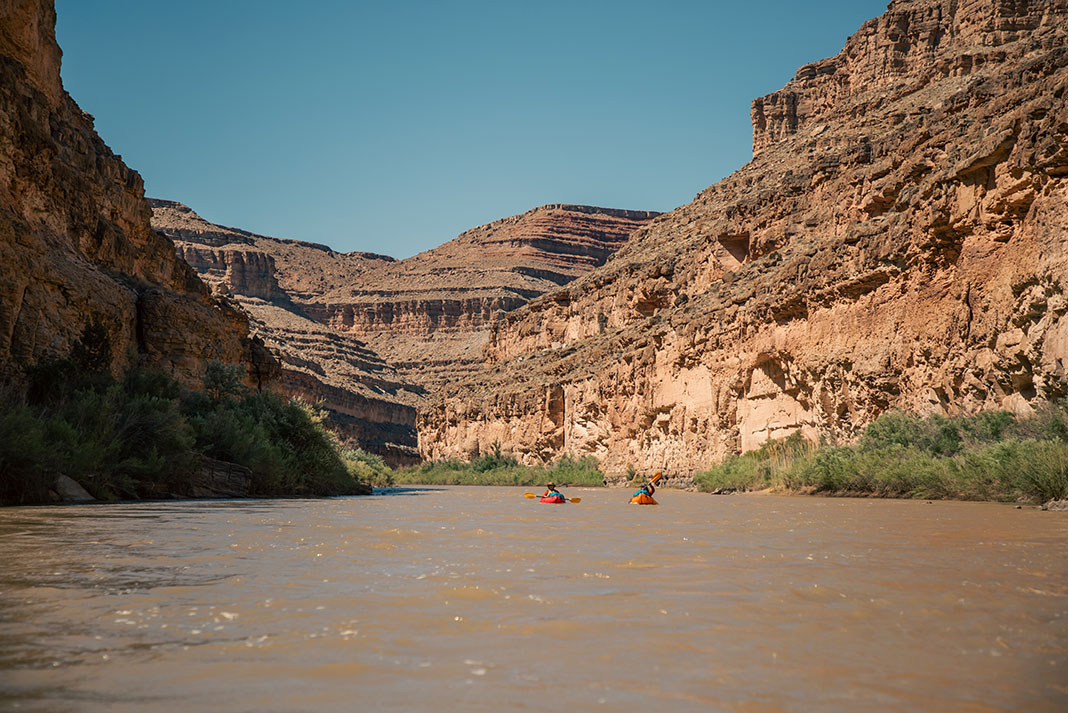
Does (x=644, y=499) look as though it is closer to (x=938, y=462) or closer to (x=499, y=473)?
(x=938, y=462)

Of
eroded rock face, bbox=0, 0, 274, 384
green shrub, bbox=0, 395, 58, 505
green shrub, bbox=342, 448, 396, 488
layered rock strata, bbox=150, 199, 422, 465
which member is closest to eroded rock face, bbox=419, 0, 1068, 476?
green shrub, bbox=342, 448, 396, 488

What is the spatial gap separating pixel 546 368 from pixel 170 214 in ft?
355

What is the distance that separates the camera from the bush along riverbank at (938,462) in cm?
1555

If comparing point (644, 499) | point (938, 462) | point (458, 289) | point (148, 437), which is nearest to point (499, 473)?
point (644, 499)

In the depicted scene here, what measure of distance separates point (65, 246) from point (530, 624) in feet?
64.5

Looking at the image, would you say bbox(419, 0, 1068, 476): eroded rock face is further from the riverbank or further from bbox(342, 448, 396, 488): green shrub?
bbox(342, 448, 396, 488): green shrub

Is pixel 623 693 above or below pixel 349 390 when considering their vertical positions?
below

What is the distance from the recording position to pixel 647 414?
42.4 meters

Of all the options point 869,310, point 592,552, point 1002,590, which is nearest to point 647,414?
point 869,310

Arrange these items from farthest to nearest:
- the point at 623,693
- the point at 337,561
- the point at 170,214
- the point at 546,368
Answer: the point at 170,214 → the point at 546,368 → the point at 337,561 → the point at 623,693

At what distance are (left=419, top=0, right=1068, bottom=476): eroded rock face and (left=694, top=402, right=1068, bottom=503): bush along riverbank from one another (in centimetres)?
110

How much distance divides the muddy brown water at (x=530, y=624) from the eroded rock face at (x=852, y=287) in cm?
1371

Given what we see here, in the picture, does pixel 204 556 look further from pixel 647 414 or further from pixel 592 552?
pixel 647 414

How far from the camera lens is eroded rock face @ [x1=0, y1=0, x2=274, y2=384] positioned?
18.3m
